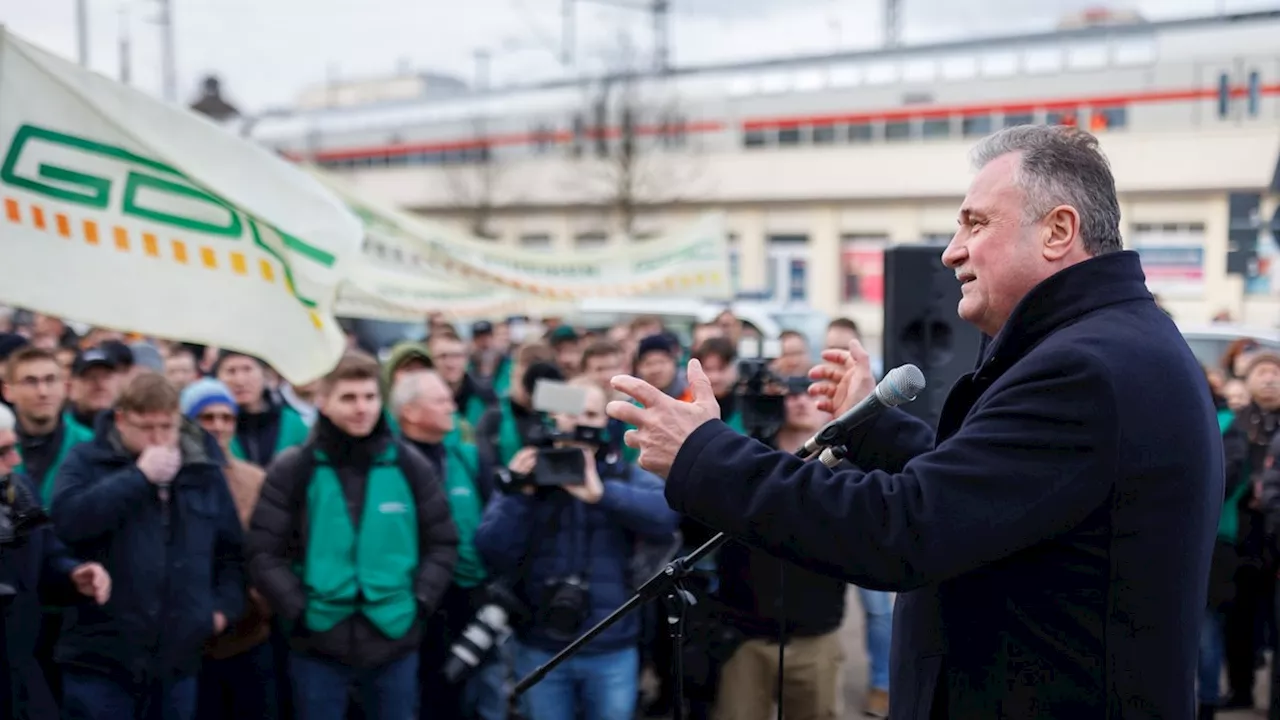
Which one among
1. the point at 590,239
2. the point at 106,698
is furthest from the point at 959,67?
the point at 106,698

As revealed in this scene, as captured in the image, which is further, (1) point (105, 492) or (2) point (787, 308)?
(2) point (787, 308)

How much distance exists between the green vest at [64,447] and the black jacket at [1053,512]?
13.4 feet

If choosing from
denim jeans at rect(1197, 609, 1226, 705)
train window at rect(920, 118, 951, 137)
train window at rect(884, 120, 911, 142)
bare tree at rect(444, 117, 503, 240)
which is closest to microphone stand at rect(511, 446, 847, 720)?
denim jeans at rect(1197, 609, 1226, 705)

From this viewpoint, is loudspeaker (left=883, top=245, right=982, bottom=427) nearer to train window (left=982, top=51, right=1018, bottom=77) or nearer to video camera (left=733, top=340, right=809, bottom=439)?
video camera (left=733, top=340, right=809, bottom=439)

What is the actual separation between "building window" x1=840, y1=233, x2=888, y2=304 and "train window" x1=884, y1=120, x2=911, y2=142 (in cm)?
289

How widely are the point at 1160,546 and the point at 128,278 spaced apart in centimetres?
438

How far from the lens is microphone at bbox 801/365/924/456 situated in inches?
85.4

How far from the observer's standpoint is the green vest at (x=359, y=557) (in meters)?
4.54

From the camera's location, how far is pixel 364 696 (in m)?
4.66

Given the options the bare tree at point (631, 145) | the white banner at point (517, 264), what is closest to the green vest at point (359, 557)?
the white banner at point (517, 264)

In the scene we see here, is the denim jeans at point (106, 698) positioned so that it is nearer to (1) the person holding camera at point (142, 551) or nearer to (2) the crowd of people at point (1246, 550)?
(1) the person holding camera at point (142, 551)

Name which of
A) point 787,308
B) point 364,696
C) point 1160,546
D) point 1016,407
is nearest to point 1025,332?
point 1016,407

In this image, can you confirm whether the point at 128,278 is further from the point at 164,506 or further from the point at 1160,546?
the point at 1160,546

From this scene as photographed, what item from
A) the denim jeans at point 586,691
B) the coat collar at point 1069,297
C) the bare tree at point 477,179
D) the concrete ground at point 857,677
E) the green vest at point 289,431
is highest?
the bare tree at point 477,179
